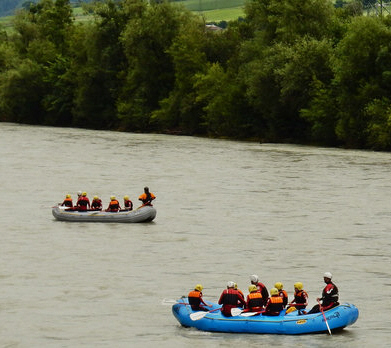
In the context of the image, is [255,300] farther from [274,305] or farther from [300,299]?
[300,299]

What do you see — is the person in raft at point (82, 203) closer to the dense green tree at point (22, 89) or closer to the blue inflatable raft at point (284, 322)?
the blue inflatable raft at point (284, 322)

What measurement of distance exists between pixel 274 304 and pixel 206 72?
70490 millimetres

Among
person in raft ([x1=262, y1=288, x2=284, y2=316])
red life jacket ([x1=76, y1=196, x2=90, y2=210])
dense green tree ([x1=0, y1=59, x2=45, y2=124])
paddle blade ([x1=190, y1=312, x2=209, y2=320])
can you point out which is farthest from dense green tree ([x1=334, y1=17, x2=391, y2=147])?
paddle blade ([x1=190, y1=312, x2=209, y2=320])

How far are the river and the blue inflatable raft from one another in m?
0.22

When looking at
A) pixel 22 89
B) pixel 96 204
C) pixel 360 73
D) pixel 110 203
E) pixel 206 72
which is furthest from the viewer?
pixel 22 89

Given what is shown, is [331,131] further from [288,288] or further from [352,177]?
[288,288]

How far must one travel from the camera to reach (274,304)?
2416 cm

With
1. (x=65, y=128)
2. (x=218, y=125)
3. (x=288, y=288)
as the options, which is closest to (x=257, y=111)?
(x=218, y=125)

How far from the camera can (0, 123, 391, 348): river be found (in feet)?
82.2

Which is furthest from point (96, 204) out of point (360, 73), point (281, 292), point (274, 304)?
point (360, 73)

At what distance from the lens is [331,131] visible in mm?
78312

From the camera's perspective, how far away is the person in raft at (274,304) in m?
24.1

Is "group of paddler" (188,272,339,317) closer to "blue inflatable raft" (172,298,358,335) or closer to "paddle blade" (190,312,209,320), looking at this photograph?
"blue inflatable raft" (172,298,358,335)

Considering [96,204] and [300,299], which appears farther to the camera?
[96,204]
